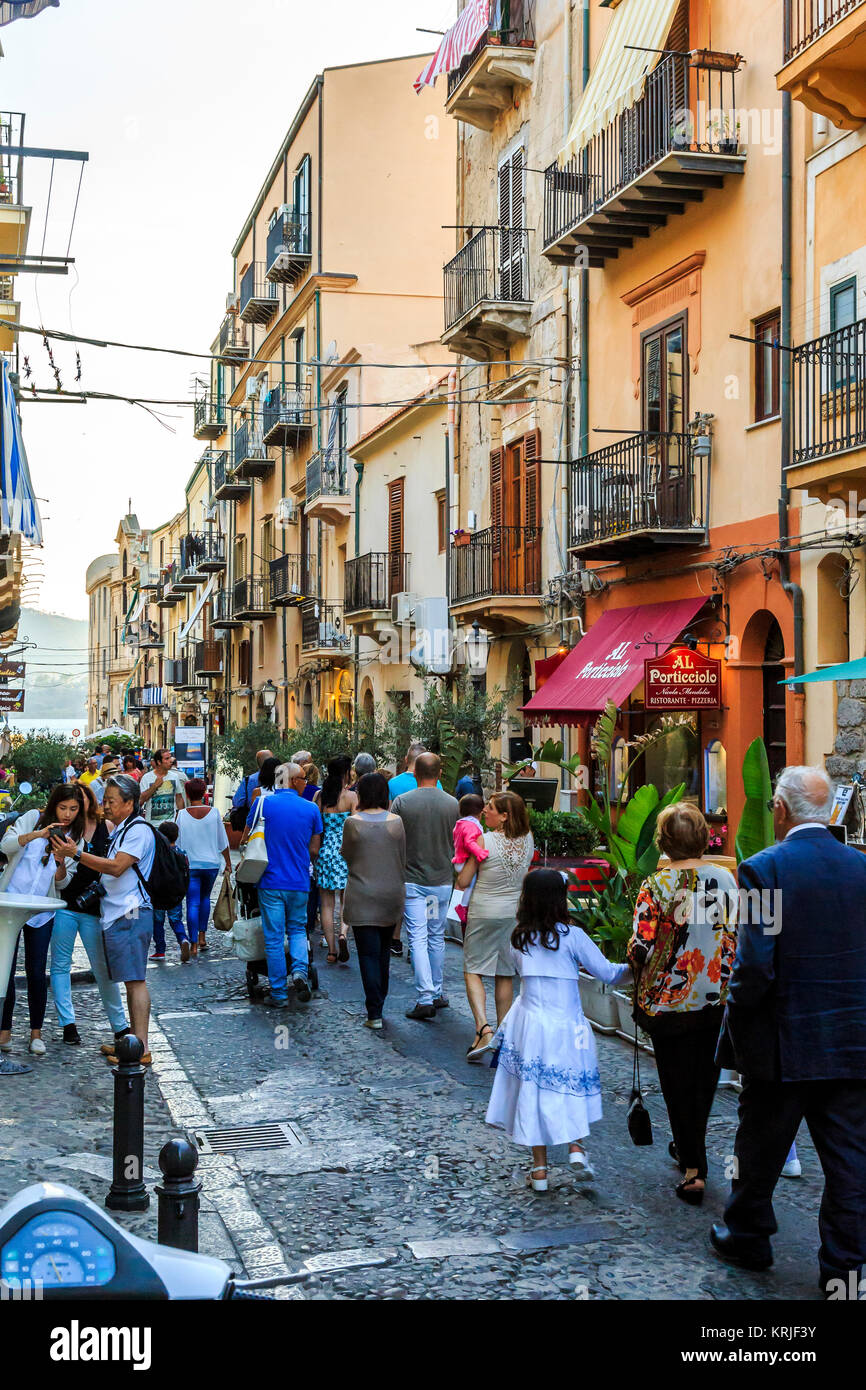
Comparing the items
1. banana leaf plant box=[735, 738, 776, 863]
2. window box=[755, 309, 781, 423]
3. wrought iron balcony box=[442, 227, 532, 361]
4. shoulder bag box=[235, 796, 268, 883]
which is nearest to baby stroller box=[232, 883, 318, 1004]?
shoulder bag box=[235, 796, 268, 883]

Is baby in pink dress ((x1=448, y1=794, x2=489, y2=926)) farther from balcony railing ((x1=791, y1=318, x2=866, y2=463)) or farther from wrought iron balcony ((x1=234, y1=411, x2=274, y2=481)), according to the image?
wrought iron balcony ((x1=234, y1=411, x2=274, y2=481))

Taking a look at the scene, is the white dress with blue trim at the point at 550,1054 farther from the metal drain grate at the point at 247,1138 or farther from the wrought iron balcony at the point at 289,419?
the wrought iron balcony at the point at 289,419

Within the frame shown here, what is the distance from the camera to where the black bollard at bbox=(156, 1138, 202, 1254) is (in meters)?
4.71

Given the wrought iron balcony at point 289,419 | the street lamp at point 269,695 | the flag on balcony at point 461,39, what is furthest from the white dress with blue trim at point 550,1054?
the street lamp at point 269,695

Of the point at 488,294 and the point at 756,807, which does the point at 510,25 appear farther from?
the point at 756,807

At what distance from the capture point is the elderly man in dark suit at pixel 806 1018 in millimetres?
5023

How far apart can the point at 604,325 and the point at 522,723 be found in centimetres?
619

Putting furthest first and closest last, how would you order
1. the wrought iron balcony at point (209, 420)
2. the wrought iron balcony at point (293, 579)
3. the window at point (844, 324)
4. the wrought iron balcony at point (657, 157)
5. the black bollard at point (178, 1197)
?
1. the wrought iron balcony at point (209, 420)
2. the wrought iron balcony at point (293, 579)
3. the wrought iron balcony at point (657, 157)
4. the window at point (844, 324)
5. the black bollard at point (178, 1197)

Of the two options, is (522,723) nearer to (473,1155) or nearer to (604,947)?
(604,947)

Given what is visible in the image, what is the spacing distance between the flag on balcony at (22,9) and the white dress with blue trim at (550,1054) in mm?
15696

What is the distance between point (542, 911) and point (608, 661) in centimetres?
1095

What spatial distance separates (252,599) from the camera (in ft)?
140

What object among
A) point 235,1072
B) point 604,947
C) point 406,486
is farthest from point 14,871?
point 406,486

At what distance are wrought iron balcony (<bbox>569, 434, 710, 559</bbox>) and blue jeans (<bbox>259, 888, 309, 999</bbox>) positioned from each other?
7.03 metres
